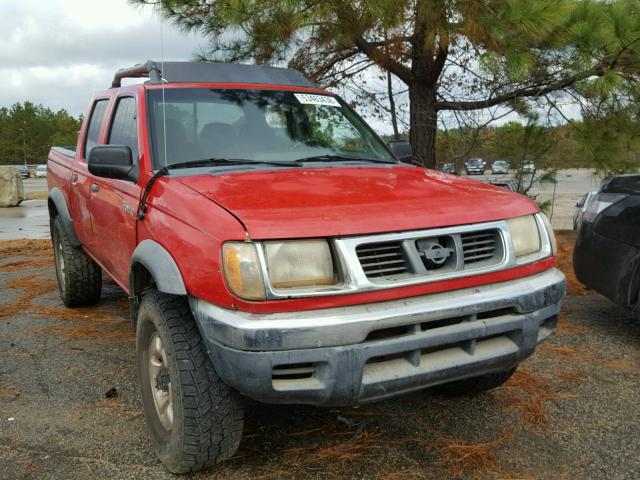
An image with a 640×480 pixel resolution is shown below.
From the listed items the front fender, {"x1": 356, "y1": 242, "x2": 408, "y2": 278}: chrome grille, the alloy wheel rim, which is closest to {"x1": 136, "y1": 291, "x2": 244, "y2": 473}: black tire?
the front fender

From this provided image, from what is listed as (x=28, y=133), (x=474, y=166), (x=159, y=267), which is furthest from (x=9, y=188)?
(x=28, y=133)

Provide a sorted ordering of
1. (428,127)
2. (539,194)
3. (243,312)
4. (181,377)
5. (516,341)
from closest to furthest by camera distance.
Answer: (243,312), (181,377), (516,341), (428,127), (539,194)

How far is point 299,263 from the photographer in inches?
93.5

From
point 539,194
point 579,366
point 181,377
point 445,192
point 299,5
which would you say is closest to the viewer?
point 181,377

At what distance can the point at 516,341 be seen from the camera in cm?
269

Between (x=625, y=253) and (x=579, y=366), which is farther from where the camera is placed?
→ (x=625, y=253)

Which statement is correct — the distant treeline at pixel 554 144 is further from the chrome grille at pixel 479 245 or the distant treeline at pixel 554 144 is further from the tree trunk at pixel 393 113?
the chrome grille at pixel 479 245

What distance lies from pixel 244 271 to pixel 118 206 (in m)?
1.65

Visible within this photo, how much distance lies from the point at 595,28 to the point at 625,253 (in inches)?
111

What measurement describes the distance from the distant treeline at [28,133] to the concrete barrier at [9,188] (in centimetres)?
7236

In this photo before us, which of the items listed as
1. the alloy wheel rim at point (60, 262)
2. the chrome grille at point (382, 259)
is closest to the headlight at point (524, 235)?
the chrome grille at point (382, 259)

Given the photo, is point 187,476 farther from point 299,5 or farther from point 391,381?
point 299,5

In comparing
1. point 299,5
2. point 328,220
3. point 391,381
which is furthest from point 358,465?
point 299,5

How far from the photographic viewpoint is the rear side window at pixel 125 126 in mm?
3619
